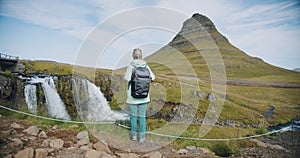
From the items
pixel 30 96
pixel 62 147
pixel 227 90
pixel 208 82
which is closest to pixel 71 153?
pixel 62 147

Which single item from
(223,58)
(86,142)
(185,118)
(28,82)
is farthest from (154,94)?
(28,82)

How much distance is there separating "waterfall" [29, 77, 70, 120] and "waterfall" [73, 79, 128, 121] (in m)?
0.48

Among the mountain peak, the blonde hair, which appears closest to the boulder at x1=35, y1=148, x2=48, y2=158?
the blonde hair

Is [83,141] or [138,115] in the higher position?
[138,115]

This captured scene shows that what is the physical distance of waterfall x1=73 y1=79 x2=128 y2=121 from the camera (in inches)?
256

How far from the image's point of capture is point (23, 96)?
575 cm

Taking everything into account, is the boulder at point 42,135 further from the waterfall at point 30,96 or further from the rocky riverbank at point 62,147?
the waterfall at point 30,96

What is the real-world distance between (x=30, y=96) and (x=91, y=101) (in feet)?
5.31

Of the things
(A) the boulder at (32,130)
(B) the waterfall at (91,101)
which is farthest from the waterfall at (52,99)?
(A) the boulder at (32,130)

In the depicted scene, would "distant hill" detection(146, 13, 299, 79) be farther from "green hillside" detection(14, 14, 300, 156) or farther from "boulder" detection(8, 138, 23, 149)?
"boulder" detection(8, 138, 23, 149)

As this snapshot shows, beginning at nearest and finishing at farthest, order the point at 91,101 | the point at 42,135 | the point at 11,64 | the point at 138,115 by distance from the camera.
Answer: the point at 42,135, the point at 138,115, the point at 11,64, the point at 91,101

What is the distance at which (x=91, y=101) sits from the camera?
6.75 metres

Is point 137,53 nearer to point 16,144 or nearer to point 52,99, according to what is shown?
point 16,144

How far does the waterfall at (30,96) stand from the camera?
19.0ft
